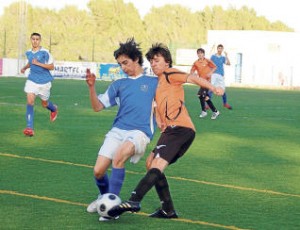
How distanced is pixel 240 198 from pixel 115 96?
2145 millimetres

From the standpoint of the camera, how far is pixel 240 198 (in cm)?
962

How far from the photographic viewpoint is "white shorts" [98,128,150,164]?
8.22m

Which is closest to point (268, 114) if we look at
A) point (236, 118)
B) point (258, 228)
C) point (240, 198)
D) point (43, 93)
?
point (236, 118)

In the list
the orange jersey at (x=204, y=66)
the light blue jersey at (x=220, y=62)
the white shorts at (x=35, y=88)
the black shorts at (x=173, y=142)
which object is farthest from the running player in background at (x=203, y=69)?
the black shorts at (x=173, y=142)

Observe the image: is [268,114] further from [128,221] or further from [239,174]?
[128,221]

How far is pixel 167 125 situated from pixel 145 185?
74 centimetres

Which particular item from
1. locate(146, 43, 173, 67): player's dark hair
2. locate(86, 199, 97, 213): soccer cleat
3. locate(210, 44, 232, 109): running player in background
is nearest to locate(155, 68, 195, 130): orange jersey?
locate(146, 43, 173, 67): player's dark hair

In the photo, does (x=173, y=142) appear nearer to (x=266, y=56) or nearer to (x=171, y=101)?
(x=171, y=101)

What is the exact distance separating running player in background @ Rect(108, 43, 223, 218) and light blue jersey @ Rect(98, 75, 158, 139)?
0.10 metres

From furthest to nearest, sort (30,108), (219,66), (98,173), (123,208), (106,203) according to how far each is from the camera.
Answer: (219,66) → (30,108) → (98,173) → (106,203) → (123,208)

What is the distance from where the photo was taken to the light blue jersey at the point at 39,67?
54.3 ft

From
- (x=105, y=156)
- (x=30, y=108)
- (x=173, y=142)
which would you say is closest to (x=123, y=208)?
(x=105, y=156)

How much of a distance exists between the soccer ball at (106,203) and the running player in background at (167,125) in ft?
1.07

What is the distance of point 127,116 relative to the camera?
27.6ft
